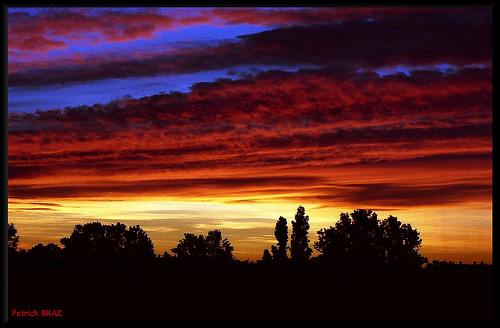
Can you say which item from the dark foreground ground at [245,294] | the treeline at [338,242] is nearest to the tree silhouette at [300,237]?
the treeline at [338,242]

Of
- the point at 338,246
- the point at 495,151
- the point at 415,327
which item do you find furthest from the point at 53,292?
the point at 338,246

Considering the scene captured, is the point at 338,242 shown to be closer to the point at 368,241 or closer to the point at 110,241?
the point at 368,241

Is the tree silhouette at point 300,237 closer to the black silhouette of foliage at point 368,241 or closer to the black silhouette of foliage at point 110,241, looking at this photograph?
the black silhouette of foliage at point 368,241

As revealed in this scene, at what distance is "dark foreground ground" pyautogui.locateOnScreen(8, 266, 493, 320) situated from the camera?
1877cm

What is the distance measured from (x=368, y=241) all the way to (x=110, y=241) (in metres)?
46.0

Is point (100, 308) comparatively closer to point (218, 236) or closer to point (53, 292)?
point (53, 292)

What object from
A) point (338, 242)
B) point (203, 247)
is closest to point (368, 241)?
point (338, 242)

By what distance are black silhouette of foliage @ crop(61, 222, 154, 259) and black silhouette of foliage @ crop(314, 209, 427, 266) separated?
31.9 metres

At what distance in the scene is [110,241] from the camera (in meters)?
95.8

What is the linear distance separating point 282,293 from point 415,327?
7.00m

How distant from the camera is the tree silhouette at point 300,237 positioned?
82188mm

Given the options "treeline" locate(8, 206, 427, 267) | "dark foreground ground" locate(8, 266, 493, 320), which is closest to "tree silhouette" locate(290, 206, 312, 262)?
"treeline" locate(8, 206, 427, 267)

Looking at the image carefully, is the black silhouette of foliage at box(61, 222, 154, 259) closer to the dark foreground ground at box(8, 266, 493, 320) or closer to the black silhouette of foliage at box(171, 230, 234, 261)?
the black silhouette of foliage at box(171, 230, 234, 261)

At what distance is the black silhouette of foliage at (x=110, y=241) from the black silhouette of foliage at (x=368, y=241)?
3188 cm
